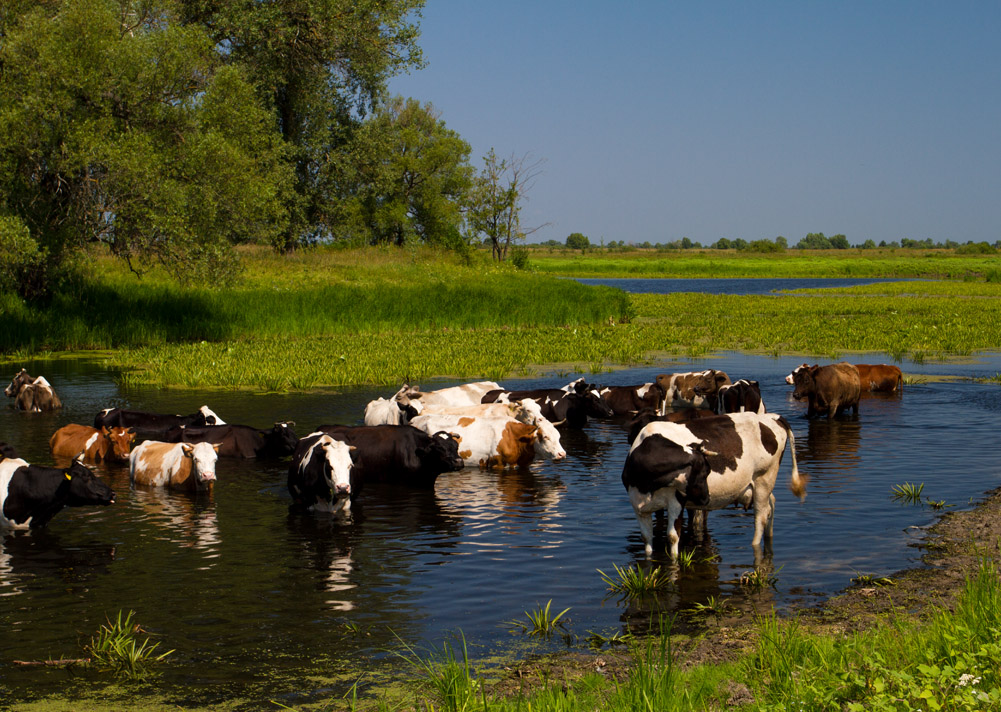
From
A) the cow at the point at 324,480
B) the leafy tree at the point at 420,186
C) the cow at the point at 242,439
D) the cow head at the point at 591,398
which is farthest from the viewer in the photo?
the leafy tree at the point at 420,186

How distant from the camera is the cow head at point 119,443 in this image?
56.3ft

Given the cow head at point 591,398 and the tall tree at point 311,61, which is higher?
the tall tree at point 311,61

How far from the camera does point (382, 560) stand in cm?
1147

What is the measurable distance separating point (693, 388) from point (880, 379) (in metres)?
5.46

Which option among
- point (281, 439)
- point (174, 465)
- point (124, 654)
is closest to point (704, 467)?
point (124, 654)

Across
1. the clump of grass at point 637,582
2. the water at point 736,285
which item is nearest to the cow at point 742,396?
the clump of grass at point 637,582

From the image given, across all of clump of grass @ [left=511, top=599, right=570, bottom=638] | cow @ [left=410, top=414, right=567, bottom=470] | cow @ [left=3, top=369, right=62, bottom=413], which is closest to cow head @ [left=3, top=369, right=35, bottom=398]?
cow @ [left=3, top=369, right=62, bottom=413]

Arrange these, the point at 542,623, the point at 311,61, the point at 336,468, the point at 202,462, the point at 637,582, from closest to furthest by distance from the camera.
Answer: the point at 542,623
the point at 637,582
the point at 336,468
the point at 202,462
the point at 311,61

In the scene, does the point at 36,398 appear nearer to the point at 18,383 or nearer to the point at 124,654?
the point at 18,383

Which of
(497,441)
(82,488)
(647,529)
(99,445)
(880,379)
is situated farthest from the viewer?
(880,379)

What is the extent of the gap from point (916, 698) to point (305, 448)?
32.5 ft

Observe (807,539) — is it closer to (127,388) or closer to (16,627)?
(16,627)

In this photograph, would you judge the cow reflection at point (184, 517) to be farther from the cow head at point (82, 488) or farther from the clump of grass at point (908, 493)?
the clump of grass at point (908, 493)

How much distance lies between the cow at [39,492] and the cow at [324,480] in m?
2.49
